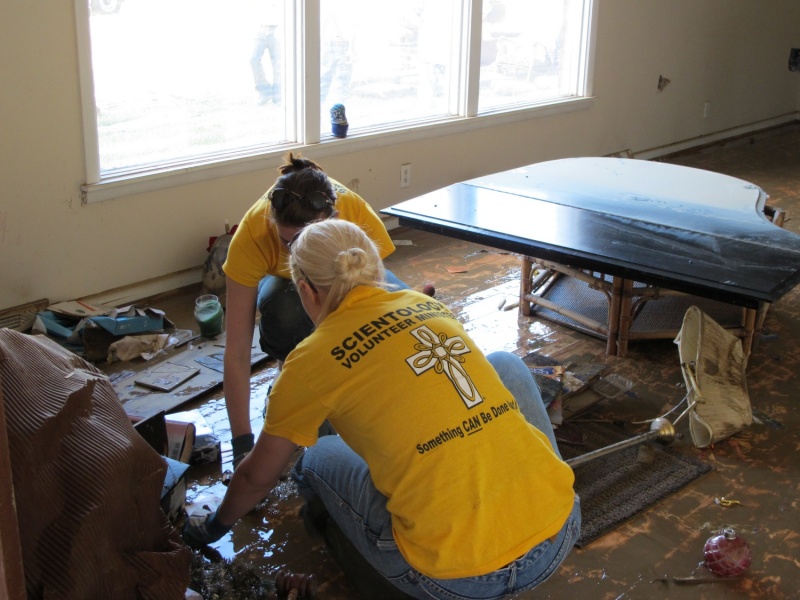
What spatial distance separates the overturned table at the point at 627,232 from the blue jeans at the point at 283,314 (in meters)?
0.67

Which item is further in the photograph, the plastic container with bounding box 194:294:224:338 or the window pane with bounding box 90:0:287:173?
the window pane with bounding box 90:0:287:173

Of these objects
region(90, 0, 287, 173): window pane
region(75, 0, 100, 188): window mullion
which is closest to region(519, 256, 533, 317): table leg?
region(90, 0, 287, 173): window pane

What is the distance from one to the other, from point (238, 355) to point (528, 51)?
3.88 meters

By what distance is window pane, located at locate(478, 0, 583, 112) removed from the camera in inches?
207

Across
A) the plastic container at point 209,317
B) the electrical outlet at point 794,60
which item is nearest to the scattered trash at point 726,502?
the plastic container at point 209,317

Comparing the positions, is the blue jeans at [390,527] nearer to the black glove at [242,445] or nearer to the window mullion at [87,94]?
the black glove at [242,445]

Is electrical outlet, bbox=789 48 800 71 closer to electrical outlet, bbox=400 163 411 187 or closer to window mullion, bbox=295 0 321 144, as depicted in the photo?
electrical outlet, bbox=400 163 411 187

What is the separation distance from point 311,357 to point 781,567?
Result: 1.39 metres

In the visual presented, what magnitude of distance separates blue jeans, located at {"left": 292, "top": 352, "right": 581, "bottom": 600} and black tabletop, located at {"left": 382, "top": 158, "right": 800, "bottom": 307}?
0.91 meters

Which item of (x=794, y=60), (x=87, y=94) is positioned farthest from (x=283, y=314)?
(x=794, y=60)

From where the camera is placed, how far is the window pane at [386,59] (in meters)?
4.38

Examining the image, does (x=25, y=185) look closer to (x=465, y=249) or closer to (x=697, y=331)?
(x=465, y=249)

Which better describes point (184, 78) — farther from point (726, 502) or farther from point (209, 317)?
point (726, 502)

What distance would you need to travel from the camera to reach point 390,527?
169cm
